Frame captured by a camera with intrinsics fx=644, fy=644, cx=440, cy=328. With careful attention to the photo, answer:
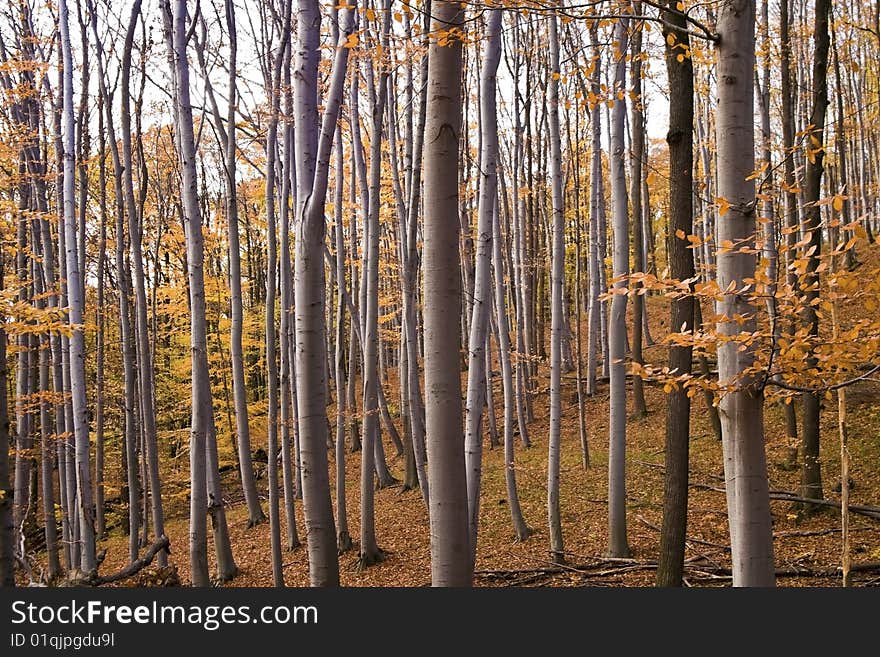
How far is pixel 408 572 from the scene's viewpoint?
802 centimetres

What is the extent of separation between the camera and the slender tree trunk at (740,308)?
111 inches

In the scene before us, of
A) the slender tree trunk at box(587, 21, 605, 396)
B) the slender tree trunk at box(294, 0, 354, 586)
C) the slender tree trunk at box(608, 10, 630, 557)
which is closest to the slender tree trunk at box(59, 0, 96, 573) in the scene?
the slender tree trunk at box(294, 0, 354, 586)

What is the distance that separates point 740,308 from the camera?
2859mm

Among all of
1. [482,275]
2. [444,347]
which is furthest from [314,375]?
[482,275]

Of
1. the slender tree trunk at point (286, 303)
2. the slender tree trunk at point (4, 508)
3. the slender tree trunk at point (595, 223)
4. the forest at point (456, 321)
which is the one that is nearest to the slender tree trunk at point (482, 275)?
the forest at point (456, 321)

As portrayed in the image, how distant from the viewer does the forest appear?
2.86 m

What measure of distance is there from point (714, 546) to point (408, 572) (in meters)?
3.60

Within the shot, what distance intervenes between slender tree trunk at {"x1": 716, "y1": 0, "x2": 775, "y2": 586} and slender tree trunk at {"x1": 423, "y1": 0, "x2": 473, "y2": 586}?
1.19 meters

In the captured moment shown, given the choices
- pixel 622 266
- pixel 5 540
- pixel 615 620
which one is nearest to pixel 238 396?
pixel 5 540

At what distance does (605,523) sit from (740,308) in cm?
640

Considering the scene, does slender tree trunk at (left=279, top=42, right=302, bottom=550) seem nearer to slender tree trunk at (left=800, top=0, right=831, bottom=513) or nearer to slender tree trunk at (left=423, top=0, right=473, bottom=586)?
slender tree trunk at (left=423, top=0, right=473, bottom=586)

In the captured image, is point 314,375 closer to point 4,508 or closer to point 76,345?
point 4,508

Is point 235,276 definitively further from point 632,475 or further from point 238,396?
point 632,475

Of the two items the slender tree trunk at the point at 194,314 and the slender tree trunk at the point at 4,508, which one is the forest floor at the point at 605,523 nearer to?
the slender tree trunk at the point at 4,508
